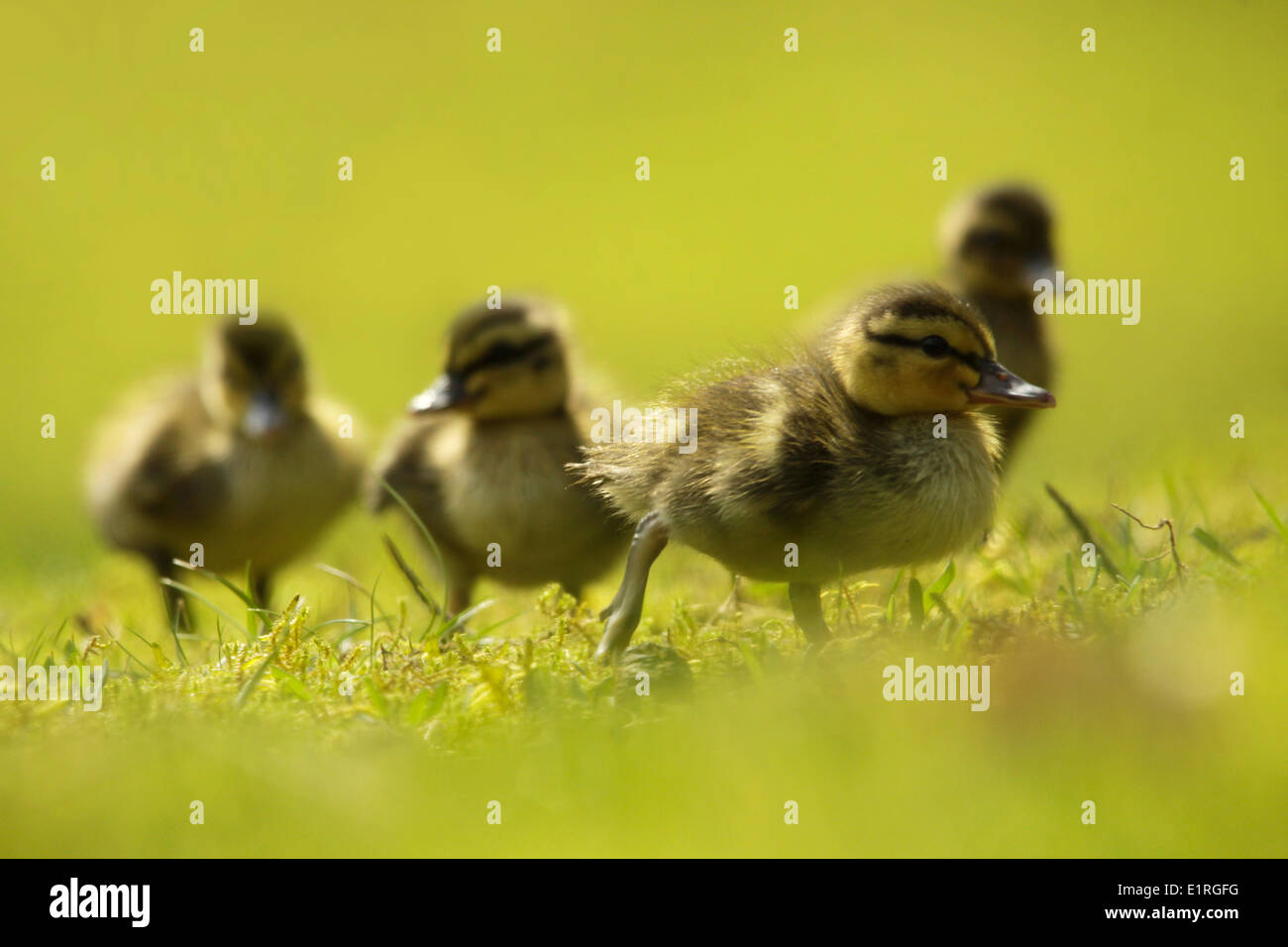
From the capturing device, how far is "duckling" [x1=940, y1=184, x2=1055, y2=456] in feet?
23.2

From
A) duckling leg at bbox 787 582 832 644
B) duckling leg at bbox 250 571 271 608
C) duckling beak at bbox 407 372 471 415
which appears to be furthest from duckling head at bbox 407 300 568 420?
duckling leg at bbox 250 571 271 608

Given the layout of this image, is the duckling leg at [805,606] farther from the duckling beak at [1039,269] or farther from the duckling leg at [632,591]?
the duckling beak at [1039,269]

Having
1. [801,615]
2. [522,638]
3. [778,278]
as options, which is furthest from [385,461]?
[778,278]

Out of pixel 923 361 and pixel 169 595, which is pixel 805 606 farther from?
pixel 169 595

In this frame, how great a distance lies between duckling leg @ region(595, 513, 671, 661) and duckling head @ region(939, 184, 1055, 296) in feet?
11.5

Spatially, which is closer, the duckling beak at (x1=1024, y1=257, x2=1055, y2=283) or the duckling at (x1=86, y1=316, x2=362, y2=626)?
the duckling at (x1=86, y1=316, x2=362, y2=626)

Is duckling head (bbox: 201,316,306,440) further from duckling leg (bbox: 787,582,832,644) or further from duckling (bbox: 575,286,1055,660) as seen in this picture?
duckling leg (bbox: 787,582,832,644)

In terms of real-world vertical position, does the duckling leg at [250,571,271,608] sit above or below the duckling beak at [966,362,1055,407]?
below

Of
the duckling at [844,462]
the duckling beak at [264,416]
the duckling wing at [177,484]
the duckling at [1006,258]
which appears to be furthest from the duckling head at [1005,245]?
the duckling wing at [177,484]

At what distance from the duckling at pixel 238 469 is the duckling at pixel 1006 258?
3.10 meters

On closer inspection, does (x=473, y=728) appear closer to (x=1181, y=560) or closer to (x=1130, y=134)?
(x=1181, y=560)

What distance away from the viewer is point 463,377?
5.59 metres

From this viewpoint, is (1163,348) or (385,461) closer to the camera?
(385,461)

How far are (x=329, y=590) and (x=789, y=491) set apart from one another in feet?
10.5
